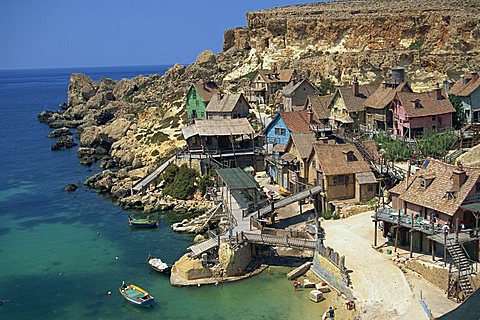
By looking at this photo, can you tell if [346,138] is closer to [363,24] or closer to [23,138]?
[363,24]

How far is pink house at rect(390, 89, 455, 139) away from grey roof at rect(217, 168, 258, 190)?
1805cm

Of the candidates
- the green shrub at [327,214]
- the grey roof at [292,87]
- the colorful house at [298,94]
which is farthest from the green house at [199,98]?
the green shrub at [327,214]

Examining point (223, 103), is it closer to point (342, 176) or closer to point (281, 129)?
point (281, 129)

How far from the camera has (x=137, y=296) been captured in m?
35.6

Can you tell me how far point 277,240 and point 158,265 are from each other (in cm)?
866

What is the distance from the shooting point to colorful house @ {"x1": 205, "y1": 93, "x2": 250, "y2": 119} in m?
71.1

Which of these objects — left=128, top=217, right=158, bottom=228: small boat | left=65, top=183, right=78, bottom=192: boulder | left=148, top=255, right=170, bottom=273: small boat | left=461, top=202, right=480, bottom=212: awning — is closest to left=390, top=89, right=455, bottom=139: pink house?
left=461, top=202, right=480, bottom=212: awning

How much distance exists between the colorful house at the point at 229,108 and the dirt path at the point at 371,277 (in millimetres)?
31444

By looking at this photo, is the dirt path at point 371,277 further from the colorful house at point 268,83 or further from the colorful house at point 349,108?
the colorful house at point 268,83

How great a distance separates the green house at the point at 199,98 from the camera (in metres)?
76.8

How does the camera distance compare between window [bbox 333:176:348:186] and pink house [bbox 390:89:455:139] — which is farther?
pink house [bbox 390:89:455:139]

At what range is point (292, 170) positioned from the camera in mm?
51438

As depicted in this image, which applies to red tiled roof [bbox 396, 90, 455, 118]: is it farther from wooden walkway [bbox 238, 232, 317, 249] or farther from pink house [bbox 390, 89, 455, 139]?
wooden walkway [bbox 238, 232, 317, 249]

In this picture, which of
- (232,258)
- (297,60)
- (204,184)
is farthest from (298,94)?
(232,258)
